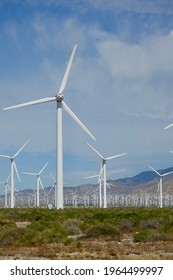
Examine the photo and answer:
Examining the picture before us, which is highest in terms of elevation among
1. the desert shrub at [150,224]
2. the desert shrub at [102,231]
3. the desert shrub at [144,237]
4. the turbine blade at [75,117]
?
the turbine blade at [75,117]

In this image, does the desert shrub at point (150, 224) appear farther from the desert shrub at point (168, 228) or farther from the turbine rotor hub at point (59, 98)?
the turbine rotor hub at point (59, 98)

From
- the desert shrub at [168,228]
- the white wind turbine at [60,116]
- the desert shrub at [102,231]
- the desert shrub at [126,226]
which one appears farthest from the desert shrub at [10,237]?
the white wind turbine at [60,116]

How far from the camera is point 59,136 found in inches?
2197

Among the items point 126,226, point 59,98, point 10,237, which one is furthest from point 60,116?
point 10,237

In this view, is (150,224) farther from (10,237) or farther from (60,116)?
(60,116)

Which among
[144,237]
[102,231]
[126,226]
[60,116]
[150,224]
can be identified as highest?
[60,116]

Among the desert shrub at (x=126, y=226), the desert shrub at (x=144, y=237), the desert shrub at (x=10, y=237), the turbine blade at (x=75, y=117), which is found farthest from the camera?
the turbine blade at (x=75, y=117)

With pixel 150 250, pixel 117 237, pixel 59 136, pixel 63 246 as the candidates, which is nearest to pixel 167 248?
pixel 150 250

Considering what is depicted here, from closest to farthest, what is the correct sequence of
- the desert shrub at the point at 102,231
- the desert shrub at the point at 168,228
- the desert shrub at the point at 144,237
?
1. the desert shrub at the point at 144,237
2. the desert shrub at the point at 102,231
3. the desert shrub at the point at 168,228

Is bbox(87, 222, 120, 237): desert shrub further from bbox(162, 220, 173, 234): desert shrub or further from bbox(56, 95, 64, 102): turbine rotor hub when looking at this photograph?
bbox(56, 95, 64, 102): turbine rotor hub

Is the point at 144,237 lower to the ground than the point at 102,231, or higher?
lower

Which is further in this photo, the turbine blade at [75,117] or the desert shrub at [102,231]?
the turbine blade at [75,117]

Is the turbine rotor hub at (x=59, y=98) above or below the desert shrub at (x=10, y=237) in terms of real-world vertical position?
above
